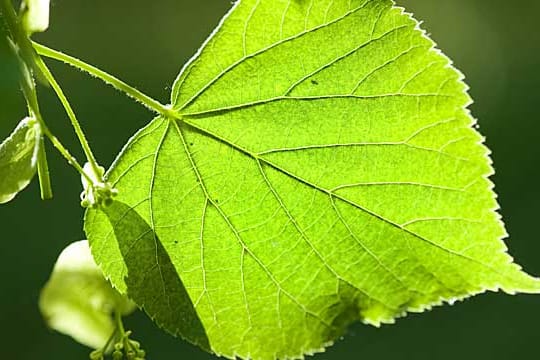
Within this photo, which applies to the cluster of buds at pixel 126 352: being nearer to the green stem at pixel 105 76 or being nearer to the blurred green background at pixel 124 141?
the green stem at pixel 105 76

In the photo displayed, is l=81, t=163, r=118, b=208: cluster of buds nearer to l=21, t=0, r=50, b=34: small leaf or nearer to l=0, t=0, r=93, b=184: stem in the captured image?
l=0, t=0, r=93, b=184: stem

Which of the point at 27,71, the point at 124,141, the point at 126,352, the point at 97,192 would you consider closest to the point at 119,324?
the point at 126,352

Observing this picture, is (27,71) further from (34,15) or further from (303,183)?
(303,183)

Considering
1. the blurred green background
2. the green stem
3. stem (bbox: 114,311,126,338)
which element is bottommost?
stem (bbox: 114,311,126,338)

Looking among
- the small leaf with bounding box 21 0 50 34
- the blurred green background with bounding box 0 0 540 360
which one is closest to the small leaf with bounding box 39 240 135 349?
the small leaf with bounding box 21 0 50 34

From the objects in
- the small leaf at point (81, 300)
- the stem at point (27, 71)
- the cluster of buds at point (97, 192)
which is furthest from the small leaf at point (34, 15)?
the small leaf at point (81, 300)

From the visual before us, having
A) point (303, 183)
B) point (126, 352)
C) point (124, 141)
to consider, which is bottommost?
point (126, 352)
